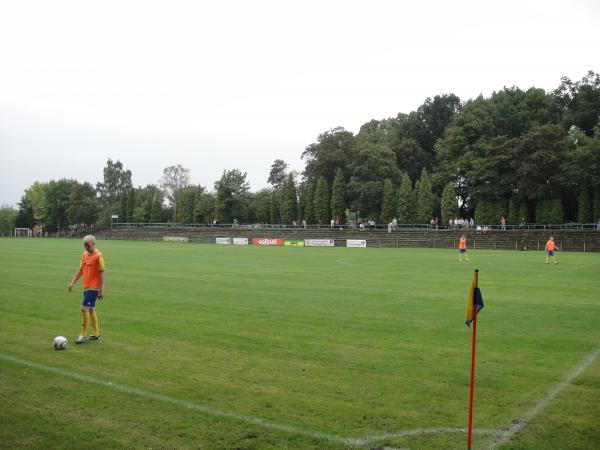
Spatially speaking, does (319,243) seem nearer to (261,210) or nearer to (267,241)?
(267,241)

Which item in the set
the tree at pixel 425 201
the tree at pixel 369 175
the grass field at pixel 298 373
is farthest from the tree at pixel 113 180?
the grass field at pixel 298 373

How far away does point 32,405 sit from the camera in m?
7.39

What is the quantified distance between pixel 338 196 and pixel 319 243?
55.7ft

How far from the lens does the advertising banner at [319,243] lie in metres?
64.9

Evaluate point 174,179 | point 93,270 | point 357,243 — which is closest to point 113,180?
point 174,179

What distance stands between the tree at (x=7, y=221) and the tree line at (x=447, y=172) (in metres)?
29.0

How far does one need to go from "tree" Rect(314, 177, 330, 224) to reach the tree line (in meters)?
0.15

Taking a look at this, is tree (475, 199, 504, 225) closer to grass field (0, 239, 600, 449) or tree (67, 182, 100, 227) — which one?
grass field (0, 239, 600, 449)

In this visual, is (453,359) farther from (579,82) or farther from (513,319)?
(579,82)

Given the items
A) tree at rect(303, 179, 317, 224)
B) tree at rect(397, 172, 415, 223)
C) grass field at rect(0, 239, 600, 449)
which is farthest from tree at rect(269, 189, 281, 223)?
grass field at rect(0, 239, 600, 449)

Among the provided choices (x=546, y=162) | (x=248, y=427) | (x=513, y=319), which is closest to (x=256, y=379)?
(x=248, y=427)

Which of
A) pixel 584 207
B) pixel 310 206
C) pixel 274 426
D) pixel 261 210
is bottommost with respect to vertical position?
pixel 274 426

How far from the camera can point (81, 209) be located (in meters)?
Answer: 111

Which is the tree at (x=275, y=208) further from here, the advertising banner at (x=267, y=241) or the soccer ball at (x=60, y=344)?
the soccer ball at (x=60, y=344)
